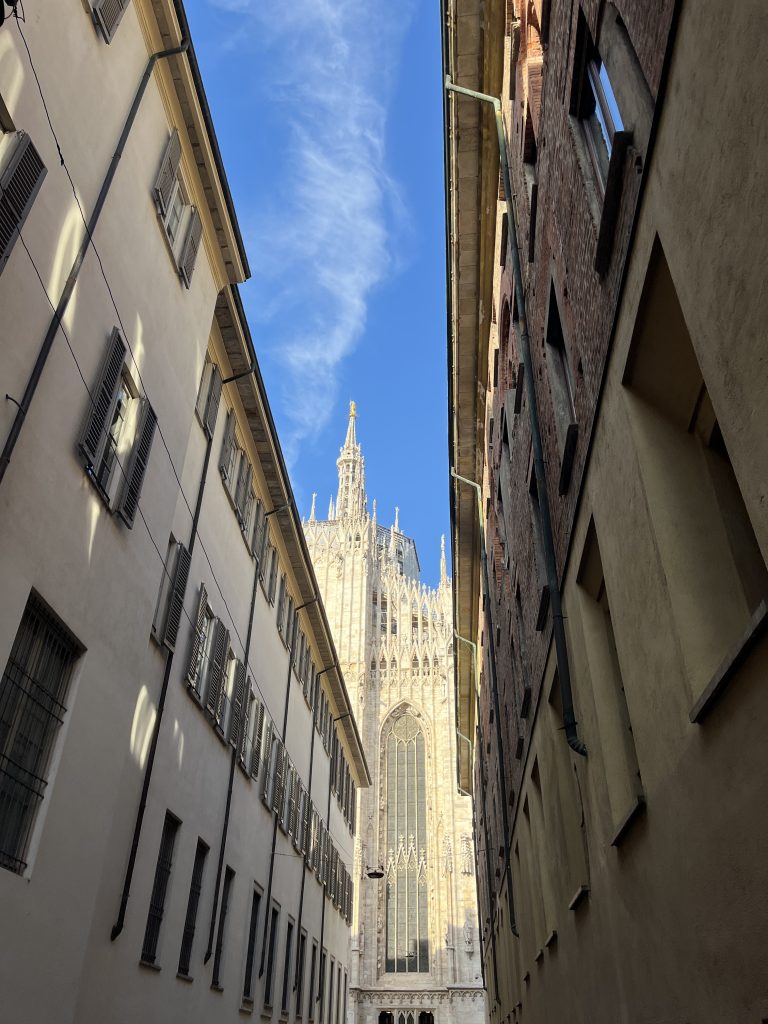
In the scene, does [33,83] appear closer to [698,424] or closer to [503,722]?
[698,424]

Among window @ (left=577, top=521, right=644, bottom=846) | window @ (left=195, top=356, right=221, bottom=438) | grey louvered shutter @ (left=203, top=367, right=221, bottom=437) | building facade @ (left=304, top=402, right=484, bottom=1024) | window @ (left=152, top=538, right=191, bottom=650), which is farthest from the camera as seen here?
building facade @ (left=304, top=402, right=484, bottom=1024)

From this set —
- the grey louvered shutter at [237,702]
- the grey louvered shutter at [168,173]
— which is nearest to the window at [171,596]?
the grey louvered shutter at [237,702]

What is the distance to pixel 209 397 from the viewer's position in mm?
15734

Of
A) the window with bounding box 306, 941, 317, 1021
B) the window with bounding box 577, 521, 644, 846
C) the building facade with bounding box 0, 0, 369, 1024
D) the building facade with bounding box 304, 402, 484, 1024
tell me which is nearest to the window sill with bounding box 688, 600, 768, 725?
the window with bounding box 577, 521, 644, 846

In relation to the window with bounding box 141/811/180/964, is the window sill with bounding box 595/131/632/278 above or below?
above

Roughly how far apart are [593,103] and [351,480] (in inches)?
3433

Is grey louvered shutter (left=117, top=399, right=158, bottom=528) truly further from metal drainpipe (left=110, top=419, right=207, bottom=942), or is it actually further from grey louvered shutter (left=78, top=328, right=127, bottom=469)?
metal drainpipe (left=110, top=419, right=207, bottom=942)

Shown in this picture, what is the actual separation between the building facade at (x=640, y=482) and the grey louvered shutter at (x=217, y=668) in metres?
5.85

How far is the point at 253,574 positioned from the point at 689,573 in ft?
48.6

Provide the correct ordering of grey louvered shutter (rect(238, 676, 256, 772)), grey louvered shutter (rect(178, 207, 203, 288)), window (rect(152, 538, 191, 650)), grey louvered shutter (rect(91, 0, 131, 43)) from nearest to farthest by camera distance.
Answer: grey louvered shutter (rect(91, 0, 131, 43)) → window (rect(152, 538, 191, 650)) → grey louvered shutter (rect(178, 207, 203, 288)) → grey louvered shutter (rect(238, 676, 256, 772))

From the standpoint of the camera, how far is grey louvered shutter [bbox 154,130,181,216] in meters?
11.8

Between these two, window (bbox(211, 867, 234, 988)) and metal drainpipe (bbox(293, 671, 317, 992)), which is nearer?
window (bbox(211, 867, 234, 988))

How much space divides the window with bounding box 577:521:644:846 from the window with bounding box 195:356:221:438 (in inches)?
353

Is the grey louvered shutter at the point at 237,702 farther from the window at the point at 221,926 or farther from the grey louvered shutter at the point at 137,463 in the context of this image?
the grey louvered shutter at the point at 137,463
